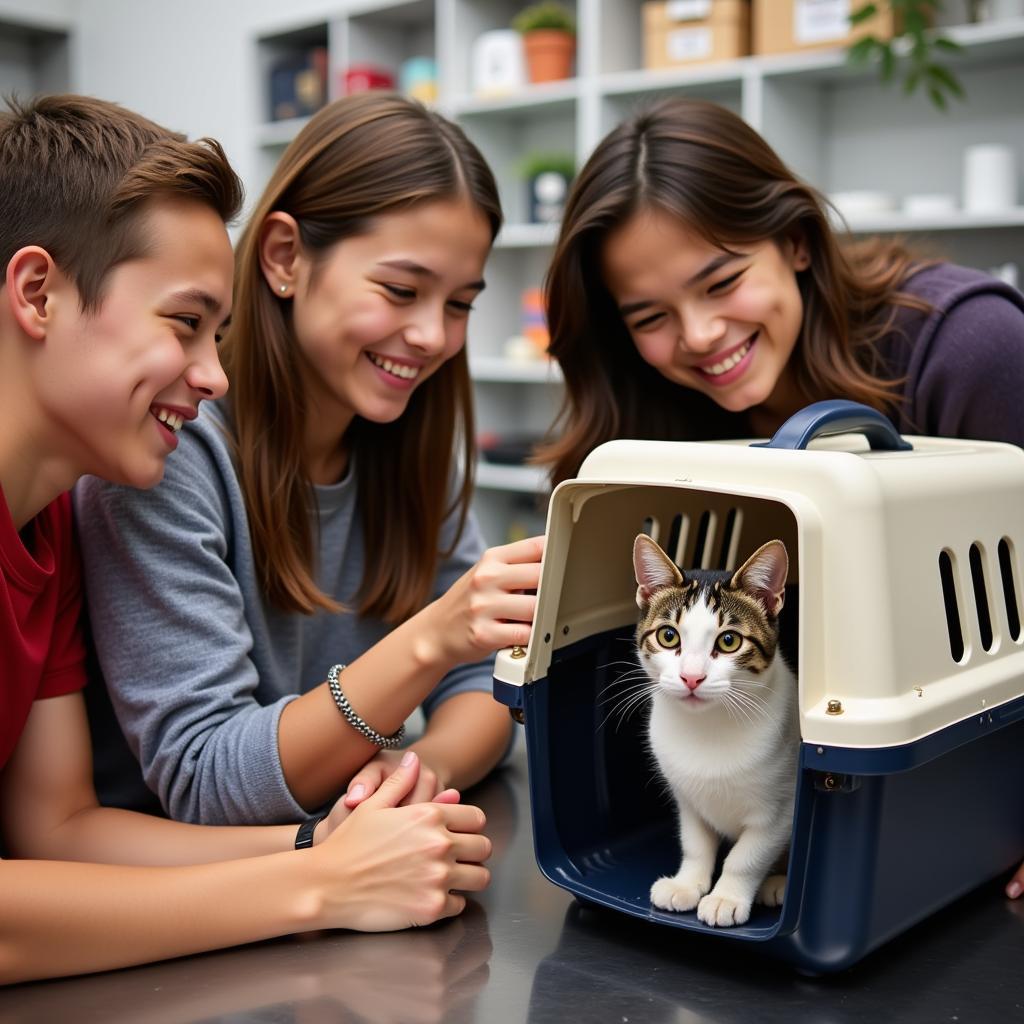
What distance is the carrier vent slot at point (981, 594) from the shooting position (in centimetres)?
100

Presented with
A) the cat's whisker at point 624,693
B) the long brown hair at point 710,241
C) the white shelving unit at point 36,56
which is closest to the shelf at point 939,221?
the long brown hair at point 710,241

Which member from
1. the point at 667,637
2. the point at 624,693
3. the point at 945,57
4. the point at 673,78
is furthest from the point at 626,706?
the point at 673,78

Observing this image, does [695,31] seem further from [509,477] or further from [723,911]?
[723,911]

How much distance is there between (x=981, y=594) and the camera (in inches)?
42.4

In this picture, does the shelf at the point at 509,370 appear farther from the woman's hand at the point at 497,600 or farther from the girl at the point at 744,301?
the woman's hand at the point at 497,600

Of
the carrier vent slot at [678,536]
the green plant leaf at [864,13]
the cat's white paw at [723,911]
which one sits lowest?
the cat's white paw at [723,911]

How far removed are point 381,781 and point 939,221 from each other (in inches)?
101

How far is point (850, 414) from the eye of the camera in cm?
98

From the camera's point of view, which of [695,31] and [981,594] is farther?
[695,31]

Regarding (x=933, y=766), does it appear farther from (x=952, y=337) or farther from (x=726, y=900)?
(x=952, y=337)

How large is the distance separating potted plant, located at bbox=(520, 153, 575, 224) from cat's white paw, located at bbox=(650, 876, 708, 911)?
313cm

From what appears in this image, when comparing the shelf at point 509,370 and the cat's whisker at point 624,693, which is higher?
the shelf at point 509,370

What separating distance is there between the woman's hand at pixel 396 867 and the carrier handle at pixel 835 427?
42cm

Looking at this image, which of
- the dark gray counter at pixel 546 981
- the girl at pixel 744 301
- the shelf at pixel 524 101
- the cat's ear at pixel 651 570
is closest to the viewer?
the dark gray counter at pixel 546 981
